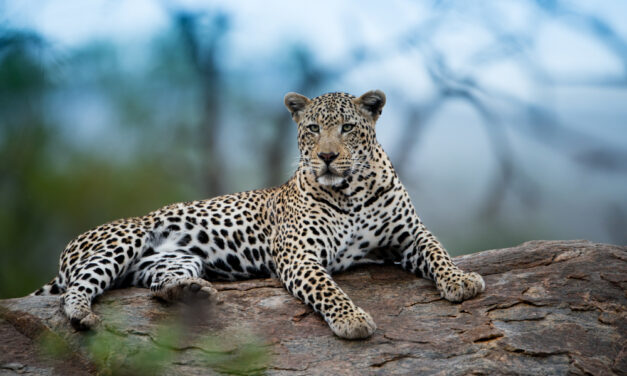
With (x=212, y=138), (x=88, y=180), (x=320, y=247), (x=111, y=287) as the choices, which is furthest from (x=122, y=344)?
(x=212, y=138)

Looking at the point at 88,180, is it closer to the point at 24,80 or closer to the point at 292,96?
the point at 292,96

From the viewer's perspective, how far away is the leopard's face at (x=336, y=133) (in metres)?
7.09

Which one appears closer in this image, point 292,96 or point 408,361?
point 408,361

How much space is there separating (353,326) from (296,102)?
10.5 ft

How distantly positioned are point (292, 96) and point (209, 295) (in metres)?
2.82

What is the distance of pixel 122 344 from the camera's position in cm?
570

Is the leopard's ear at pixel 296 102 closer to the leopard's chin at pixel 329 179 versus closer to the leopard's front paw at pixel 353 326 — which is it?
the leopard's chin at pixel 329 179

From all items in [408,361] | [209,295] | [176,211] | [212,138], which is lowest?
[408,361]

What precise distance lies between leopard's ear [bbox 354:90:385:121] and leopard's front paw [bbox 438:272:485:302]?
225 cm

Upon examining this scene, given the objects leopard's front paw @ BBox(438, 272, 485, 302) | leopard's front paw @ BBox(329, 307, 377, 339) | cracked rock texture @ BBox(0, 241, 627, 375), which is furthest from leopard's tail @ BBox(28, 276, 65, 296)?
leopard's front paw @ BBox(438, 272, 485, 302)

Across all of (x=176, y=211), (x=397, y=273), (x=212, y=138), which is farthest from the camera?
(x=212, y=138)

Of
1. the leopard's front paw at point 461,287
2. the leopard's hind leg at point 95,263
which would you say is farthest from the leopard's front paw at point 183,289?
the leopard's front paw at point 461,287

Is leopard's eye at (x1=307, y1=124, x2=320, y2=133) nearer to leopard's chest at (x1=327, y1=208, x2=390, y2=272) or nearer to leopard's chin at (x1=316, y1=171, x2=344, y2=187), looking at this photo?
leopard's chin at (x1=316, y1=171, x2=344, y2=187)

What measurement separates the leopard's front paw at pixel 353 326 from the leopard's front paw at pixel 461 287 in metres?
1.15
